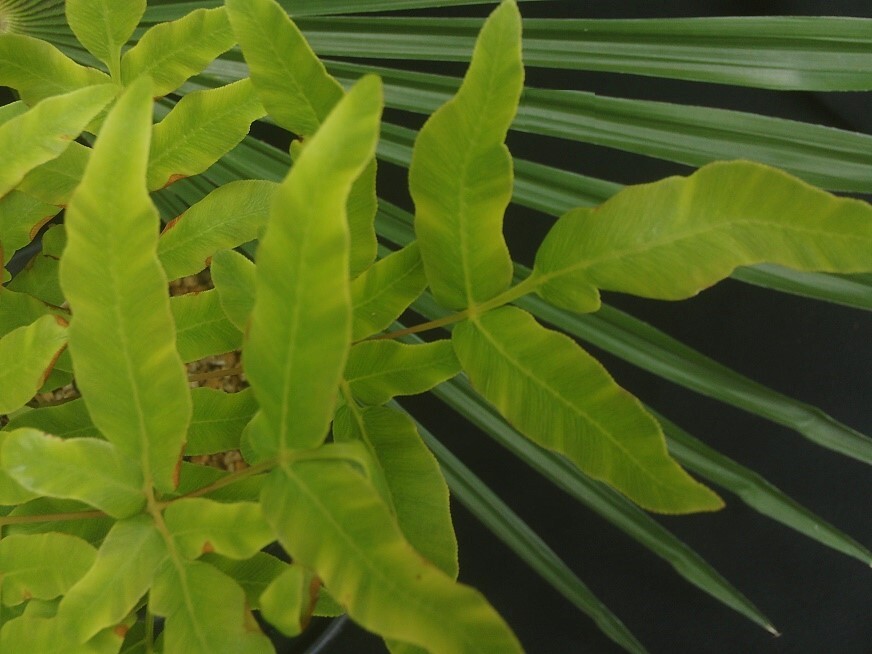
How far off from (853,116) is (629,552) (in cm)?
43

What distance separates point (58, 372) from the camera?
315 millimetres

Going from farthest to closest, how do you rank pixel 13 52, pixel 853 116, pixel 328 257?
pixel 853 116
pixel 13 52
pixel 328 257

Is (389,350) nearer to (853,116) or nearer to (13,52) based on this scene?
(13,52)

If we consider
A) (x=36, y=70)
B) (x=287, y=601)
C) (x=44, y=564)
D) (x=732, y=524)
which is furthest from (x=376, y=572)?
(x=732, y=524)

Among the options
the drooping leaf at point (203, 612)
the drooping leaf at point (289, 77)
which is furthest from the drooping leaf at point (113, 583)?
the drooping leaf at point (289, 77)

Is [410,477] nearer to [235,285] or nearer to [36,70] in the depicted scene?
[235,285]

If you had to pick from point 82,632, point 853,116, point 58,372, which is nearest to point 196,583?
point 82,632

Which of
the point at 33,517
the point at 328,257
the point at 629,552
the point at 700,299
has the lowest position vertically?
the point at 629,552

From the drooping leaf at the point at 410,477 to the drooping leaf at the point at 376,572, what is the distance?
0.05 meters

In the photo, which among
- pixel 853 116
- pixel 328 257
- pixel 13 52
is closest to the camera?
pixel 328 257

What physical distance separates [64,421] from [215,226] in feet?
0.30

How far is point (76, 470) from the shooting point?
0.67 ft

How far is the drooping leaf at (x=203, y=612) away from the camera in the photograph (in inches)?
8.0

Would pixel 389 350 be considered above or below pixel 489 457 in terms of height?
above
